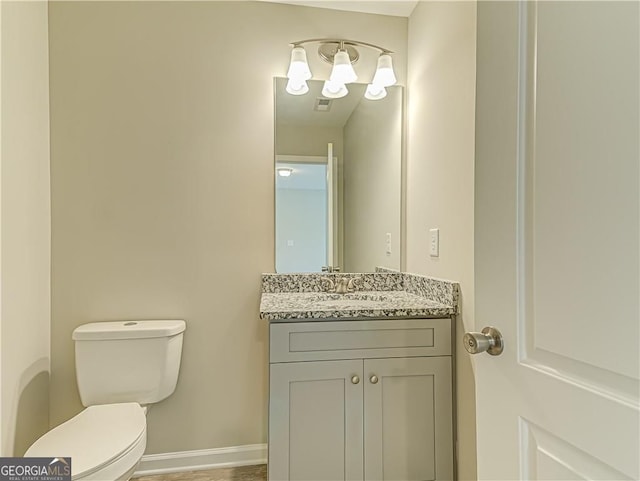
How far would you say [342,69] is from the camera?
1.86 m

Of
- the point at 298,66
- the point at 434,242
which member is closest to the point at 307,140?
the point at 298,66

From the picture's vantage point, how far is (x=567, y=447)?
0.62 meters

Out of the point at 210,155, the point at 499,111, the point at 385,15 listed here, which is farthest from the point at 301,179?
the point at 499,111

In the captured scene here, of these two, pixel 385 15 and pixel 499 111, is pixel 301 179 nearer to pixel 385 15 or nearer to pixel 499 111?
pixel 385 15

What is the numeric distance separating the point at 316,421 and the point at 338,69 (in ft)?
5.32

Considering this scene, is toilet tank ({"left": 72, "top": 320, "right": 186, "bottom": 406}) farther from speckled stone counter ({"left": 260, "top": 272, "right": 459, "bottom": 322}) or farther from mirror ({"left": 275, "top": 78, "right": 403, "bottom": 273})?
mirror ({"left": 275, "top": 78, "right": 403, "bottom": 273})

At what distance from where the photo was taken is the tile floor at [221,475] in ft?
5.77

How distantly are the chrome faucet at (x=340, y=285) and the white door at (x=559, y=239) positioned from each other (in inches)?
43.3

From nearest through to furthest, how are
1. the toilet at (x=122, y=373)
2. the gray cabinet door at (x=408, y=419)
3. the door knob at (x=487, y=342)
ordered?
the door knob at (x=487, y=342)
the toilet at (x=122, y=373)
the gray cabinet door at (x=408, y=419)

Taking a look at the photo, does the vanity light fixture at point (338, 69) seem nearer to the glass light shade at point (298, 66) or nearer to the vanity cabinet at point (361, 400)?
the glass light shade at point (298, 66)

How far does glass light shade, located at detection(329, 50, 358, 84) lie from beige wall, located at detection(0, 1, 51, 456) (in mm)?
1335

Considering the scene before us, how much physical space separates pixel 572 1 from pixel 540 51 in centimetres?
8

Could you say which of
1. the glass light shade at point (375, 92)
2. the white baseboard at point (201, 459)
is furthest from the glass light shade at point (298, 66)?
the white baseboard at point (201, 459)

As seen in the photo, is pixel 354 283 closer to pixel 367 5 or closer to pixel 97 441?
pixel 97 441
